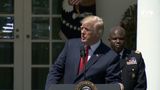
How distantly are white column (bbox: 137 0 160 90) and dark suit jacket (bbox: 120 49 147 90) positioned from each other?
18.6 inches

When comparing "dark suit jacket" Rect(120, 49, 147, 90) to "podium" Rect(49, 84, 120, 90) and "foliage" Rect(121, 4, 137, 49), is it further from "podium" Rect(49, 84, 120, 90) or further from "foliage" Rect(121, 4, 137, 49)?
"foliage" Rect(121, 4, 137, 49)

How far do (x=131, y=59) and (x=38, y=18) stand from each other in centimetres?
411

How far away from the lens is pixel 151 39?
582 centimetres

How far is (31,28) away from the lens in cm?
916

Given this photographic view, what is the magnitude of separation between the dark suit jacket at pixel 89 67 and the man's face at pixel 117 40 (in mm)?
836

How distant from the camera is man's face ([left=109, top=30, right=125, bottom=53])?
5.35 metres

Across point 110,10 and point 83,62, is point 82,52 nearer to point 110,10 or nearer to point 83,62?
point 83,62

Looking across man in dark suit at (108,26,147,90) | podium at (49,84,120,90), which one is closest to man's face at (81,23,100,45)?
podium at (49,84,120,90)

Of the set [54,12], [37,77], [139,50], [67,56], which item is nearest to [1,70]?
[37,77]

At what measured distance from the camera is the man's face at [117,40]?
535cm

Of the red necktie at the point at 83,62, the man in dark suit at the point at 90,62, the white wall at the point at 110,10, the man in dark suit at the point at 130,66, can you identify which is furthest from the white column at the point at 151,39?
the white wall at the point at 110,10

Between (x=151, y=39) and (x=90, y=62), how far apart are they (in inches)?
63.0

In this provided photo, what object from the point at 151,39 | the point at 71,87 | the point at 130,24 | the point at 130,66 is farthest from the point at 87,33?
the point at 130,24

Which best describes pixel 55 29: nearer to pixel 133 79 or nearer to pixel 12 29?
pixel 12 29
